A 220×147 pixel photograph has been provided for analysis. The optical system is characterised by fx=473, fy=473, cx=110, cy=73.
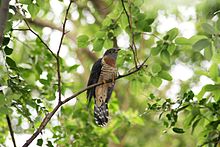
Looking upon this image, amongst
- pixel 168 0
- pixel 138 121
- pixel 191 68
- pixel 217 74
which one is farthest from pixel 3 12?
pixel 191 68

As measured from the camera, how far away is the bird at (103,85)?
2596 mm

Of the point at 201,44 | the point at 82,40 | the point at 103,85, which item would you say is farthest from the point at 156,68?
the point at 103,85

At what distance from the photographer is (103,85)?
2746 millimetres

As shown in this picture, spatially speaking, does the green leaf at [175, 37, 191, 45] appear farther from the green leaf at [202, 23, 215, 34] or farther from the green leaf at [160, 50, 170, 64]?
the green leaf at [202, 23, 215, 34]

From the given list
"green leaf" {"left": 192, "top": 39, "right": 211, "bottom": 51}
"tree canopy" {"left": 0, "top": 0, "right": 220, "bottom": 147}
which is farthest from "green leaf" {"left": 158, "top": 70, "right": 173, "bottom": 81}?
"green leaf" {"left": 192, "top": 39, "right": 211, "bottom": 51}

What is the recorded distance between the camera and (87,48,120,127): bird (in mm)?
2596

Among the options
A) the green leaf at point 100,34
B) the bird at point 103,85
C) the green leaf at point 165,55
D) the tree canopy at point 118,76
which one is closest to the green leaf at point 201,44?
the tree canopy at point 118,76

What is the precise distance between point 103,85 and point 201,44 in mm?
1237

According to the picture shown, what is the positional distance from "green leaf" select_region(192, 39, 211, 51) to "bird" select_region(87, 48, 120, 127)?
39.9 inches

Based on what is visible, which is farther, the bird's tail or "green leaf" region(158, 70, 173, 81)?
the bird's tail

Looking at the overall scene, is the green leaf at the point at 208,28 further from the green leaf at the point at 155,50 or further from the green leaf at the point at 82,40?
the green leaf at the point at 82,40

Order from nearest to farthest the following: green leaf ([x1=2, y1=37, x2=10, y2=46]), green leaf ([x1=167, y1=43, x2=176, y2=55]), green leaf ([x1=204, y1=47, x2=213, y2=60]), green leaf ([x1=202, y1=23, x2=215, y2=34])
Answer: green leaf ([x1=202, y1=23, x2=215, y2=34]) → green leaf ([x1=204, y1=47, x2=213, y2=60]) → green leaf ([x1=2, y1=37, x2=10, y2=46]) → green leaf ([x1=167, y1=43, x2=176, y2=55])

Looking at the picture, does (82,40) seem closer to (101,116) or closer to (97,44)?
(97,44)

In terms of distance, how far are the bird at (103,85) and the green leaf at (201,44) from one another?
101 cm
